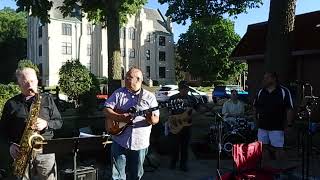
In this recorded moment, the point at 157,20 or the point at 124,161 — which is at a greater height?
the point at 157,20

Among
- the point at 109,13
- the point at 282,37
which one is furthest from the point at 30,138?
the point at 109,13

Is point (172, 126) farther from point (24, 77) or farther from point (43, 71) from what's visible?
point (43, 71)

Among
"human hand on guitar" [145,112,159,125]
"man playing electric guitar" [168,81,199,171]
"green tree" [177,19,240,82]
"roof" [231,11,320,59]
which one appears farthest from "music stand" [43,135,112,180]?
"green tree" [177,19,240,82]

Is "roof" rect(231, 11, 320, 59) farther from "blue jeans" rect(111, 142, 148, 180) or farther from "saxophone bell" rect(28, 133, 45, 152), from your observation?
"saxophone bell" rect(28, 133, 45, 152)

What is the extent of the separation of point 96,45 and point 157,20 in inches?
604

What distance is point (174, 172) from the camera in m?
9.16

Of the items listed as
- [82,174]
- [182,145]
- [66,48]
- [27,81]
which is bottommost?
[182,145]

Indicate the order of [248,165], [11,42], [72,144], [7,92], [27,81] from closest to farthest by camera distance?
[27,81], [72,144], [248,165], [7,92], [11,42]

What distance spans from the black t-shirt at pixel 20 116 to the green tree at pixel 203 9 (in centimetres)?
1547

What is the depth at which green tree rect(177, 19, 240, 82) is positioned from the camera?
6481 centimetres

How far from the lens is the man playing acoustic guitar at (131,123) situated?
5762mm

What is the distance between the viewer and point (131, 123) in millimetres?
5738

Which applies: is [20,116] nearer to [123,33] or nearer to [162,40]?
[123,33]

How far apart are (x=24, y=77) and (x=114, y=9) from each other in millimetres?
10780
